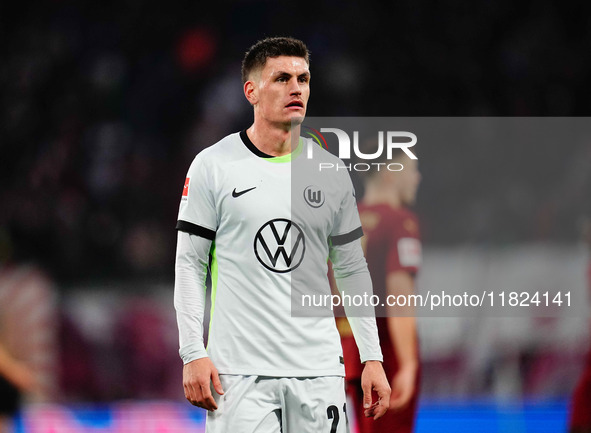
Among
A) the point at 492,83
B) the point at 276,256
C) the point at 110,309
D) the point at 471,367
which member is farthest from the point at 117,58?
the point at 276,256

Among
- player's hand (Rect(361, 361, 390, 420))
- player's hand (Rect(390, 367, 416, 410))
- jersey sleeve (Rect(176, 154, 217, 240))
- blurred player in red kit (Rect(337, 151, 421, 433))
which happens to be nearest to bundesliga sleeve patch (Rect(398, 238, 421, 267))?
blurred player in red kit (Rect(337, 151, 421, 433))

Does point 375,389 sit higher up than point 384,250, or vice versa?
point 384,250

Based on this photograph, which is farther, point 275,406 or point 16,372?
point 16,372

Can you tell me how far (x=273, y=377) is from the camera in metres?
2.55

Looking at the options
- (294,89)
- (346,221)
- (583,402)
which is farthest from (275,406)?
(583,402)

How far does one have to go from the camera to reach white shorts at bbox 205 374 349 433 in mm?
2496

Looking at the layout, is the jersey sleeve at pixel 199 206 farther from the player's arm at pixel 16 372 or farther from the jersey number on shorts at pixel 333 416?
the player's arm at pixel 16 372

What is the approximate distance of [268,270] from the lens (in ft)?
8.56

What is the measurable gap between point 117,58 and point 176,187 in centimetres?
135

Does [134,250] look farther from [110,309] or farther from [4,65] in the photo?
[4,65]

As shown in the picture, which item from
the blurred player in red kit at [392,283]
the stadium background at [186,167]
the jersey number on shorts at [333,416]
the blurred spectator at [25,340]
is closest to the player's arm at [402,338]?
the blurred player in red kit at [392,283]

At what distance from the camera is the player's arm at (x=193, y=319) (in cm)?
248

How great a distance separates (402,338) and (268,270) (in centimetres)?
158

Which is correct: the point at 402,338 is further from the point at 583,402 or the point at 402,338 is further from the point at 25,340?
the point at 25,340
